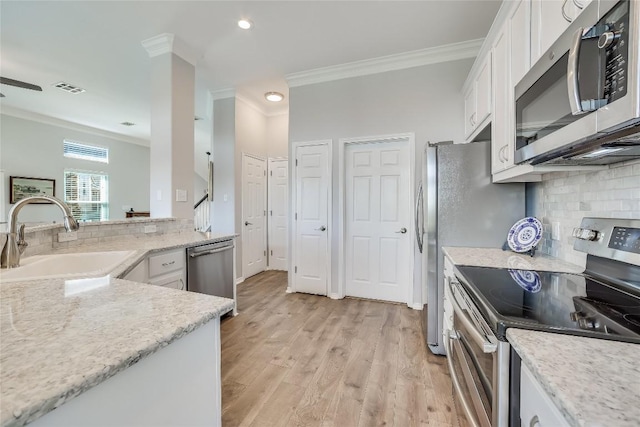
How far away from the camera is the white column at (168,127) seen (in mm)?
2809

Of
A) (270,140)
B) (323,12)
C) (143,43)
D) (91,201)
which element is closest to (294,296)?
(270,140)

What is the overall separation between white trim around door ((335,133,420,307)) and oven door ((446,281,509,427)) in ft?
5.68

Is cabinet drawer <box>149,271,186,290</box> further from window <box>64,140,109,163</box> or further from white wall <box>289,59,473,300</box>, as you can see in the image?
window <box>64,140,109,163</box>

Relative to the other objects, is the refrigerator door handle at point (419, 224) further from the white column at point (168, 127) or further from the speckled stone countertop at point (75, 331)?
the white column at point (168, 127)

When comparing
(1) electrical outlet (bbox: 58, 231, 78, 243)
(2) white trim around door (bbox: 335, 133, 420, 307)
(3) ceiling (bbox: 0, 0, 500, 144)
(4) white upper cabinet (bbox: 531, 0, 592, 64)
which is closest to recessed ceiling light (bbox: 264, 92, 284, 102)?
(3) ceiling (bbox: 0, 0, 500, 144)

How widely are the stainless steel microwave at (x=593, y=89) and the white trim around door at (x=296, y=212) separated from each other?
2.44 metres

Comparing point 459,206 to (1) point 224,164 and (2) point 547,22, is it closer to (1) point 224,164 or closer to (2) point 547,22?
(2) point 547,22

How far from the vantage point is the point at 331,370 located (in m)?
1.97

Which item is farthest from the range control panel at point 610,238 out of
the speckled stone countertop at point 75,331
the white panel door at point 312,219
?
the white panel door at point 312,219

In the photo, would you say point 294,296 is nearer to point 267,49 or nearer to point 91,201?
point 267,49

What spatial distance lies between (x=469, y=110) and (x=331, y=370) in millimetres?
2632

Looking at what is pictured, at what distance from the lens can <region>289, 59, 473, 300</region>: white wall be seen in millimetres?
3027

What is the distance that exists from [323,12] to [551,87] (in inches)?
79.8

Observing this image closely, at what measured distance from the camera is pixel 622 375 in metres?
0.56
